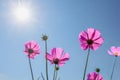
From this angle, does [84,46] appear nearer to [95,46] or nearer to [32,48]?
[95,46]

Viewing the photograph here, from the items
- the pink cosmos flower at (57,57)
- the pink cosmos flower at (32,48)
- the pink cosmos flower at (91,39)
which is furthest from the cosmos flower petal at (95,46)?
the pink cosmos flower at (32,48)

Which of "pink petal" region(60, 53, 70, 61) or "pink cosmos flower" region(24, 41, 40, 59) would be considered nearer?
"pink petal" region(60, 53, 70, 61)

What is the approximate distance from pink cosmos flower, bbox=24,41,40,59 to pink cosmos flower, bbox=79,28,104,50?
397 millimetres

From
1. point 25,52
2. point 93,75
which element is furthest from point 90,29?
point 25,52

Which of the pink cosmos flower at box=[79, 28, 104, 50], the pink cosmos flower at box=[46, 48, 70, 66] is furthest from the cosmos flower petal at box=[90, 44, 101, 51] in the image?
the pink cosmos flower at box=[46, 48, 70, 66]

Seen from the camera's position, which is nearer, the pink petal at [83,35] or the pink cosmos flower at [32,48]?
the pink petal at [83,35]

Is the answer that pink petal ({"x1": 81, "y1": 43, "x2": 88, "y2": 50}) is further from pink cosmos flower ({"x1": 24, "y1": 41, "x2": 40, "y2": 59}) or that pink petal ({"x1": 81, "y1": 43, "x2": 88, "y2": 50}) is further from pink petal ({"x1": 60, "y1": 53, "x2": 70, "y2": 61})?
pink cosmos flower ({"x1": 24, "y1": 41, "x2": 40, "y2": 59})

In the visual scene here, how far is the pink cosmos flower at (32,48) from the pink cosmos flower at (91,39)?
0.40 metres

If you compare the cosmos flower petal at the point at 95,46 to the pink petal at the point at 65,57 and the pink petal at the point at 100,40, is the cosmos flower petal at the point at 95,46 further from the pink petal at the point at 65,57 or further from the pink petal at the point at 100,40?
the pink petal at the point at 65,57

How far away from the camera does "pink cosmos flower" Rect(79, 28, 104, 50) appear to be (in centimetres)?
189

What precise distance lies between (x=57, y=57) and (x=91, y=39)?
0.32 metres

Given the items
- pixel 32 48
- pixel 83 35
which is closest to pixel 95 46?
pixel 83 35

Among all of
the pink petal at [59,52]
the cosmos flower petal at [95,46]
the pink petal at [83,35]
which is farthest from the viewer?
the pink petal at [59,52]

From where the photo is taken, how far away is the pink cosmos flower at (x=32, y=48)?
6.93 ft
